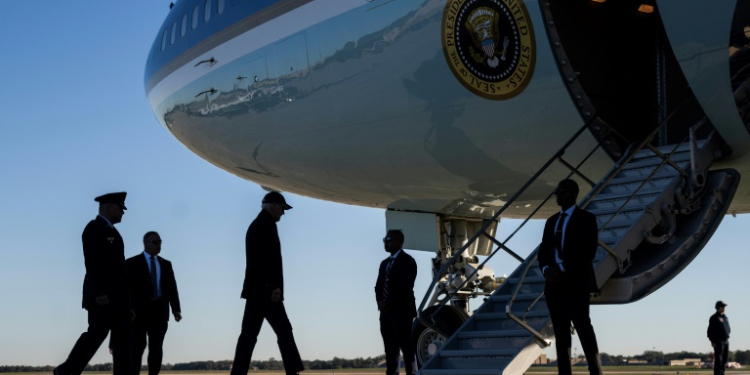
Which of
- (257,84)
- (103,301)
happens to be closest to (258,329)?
(103,301)

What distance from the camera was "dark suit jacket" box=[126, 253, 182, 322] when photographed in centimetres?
964

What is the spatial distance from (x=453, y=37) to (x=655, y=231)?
8.39 ft

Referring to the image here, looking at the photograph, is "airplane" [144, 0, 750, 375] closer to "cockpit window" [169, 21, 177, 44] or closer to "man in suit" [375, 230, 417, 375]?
"man in suit" [375, 230, 417, 375]

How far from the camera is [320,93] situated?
36.6 ft

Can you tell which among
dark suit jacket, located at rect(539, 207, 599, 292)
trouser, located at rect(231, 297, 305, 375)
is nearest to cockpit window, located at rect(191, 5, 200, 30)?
trouser, located at rect(231, 297, 305, 375)

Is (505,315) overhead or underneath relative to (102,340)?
overhead

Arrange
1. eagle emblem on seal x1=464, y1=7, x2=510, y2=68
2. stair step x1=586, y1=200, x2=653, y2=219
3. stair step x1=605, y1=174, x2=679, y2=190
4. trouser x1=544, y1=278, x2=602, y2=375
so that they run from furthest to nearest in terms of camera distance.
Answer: eagle emblem on seal x1=464, y1=7, x2=510, y2=68
stair step x1=605, y1=174, x2=679, y2=190
stair step x1=586, y1=200, x2=653, y2=219
trouser x1=544, y1=278, x2=602, y2=375

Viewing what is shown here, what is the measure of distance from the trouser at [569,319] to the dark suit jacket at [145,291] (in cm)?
416

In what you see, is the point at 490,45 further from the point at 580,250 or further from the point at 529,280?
the point at 580,250

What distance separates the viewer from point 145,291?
31.8 feet

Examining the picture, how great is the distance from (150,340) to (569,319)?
444 cm

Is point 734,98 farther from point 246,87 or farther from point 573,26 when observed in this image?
point 246,87

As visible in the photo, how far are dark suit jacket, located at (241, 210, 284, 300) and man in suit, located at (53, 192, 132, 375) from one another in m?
1.02

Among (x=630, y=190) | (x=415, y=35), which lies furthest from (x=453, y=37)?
(x=630, y=190)
